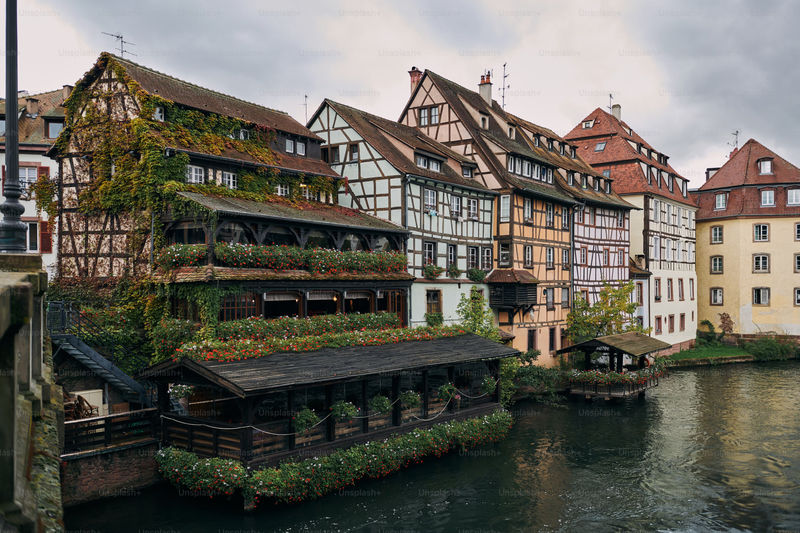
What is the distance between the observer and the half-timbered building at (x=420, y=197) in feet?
96.3

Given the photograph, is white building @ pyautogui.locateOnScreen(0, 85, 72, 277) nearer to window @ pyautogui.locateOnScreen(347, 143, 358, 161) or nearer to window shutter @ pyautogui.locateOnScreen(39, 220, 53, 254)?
window shutter @ pyautogui.locateOnScreen(39, 220, 53, 254)

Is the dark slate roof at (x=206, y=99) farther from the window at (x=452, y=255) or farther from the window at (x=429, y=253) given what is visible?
the window at (x=452, y=255)

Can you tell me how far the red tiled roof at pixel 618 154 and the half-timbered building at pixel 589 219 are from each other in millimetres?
1958

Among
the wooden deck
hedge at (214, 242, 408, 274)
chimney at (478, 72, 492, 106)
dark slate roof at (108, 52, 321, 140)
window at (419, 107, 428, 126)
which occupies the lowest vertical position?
the wooden deck

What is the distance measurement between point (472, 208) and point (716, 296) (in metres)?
29.8

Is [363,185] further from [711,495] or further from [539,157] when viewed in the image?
[711,495]

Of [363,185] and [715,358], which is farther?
[715,358]

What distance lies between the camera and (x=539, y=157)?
121 feet

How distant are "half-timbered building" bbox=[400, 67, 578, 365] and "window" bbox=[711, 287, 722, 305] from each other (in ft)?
69.7

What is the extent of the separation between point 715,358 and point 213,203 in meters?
36.7

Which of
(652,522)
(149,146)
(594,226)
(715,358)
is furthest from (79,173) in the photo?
(715,358)

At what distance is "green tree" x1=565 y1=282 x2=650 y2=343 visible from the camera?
35469 mm

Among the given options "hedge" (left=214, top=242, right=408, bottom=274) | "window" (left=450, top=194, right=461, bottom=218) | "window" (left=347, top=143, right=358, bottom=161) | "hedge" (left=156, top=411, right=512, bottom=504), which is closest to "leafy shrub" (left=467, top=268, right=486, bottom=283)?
"window" (left=450, top=194, right=461, bottom=218)

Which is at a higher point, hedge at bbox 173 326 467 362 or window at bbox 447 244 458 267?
window at bbox 447 244 458 267
